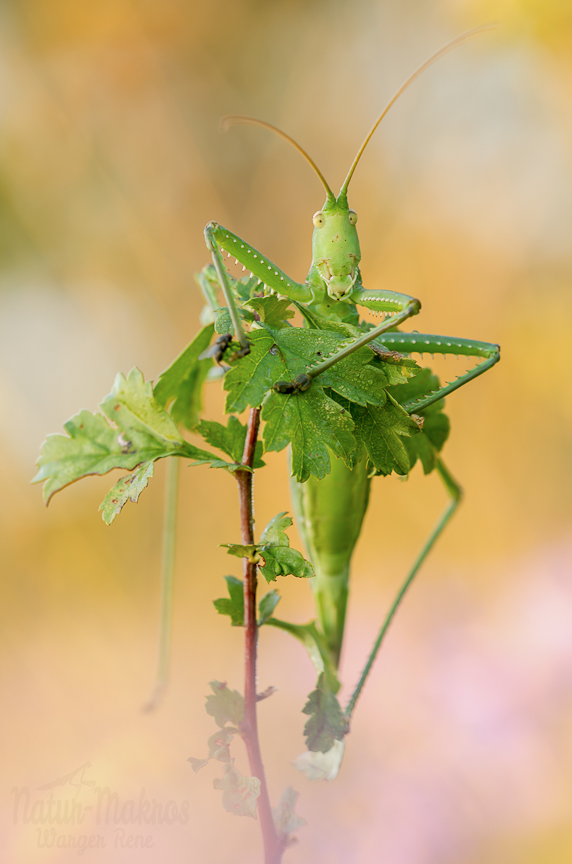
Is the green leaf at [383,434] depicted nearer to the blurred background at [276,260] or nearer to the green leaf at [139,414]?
the green leaf at [139,414]

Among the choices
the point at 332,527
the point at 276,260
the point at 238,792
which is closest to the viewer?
the point at 238,792

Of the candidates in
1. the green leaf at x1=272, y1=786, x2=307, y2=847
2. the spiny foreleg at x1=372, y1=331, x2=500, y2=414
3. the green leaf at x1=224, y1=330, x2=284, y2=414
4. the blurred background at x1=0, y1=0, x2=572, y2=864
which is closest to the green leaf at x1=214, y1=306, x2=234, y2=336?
the green leaf at x1=224, y1=330, x2=284, y2=414

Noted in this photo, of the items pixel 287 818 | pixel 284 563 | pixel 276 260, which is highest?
pixel 276 260

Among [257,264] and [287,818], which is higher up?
[257,264]

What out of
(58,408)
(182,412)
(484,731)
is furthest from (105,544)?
(182,412)

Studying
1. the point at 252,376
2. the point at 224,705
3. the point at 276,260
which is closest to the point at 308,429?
the point at 252,376

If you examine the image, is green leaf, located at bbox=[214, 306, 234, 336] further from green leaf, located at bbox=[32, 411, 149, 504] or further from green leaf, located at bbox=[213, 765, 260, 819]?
green leaf, located at bbox=[213, 765, 260, 819]

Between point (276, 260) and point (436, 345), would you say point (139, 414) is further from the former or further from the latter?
point (276, 260)
